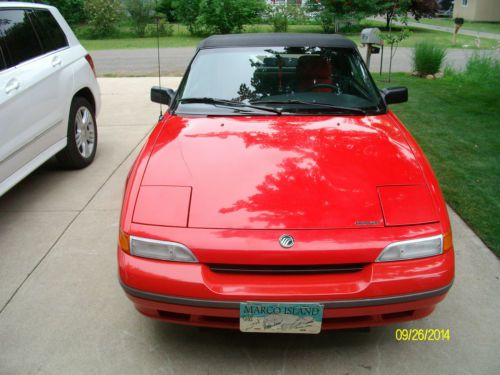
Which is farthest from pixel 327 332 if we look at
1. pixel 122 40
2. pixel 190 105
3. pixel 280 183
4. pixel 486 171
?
pixel 122 40

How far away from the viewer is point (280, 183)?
257 centimetres

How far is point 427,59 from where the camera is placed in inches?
439

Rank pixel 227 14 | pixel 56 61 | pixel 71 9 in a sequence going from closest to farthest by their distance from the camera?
pixel 56 61 → pixel 227 14 → pixel 71 9

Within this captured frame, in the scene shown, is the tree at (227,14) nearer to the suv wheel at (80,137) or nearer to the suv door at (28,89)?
the suv wheel at (80,137)

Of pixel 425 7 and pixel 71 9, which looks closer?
pixel 425 7

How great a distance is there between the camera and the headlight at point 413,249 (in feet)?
7.39

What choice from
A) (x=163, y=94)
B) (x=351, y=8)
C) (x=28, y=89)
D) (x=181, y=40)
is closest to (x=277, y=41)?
(x=163, y=94)

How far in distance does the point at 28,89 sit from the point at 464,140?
5019 millimetres

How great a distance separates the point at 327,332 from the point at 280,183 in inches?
35.0

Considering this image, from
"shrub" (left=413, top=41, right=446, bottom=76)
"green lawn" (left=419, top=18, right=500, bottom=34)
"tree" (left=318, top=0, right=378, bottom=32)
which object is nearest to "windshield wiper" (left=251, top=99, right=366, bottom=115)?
"shrub" (left=413, top=41, right=446, bottom=76)

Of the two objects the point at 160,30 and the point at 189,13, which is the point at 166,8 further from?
the point at 189,13

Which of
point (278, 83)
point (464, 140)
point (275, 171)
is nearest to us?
point (275, 171)

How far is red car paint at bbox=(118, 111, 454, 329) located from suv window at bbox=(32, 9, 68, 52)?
2.83 metres
